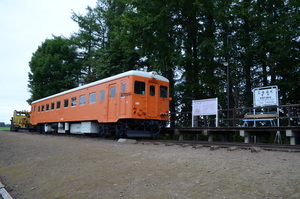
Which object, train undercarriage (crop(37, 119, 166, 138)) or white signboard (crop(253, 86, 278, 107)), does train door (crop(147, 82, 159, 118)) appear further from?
white signboard (crop(253, 86, 278, 107))

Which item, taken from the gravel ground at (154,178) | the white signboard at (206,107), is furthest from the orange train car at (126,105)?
the gravel ground at (154,178)

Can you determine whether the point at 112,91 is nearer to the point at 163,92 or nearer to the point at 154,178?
the point at 163,92

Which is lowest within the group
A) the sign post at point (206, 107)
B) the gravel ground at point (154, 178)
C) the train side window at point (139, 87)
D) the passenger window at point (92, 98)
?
the gravel ground at point (154, 178)

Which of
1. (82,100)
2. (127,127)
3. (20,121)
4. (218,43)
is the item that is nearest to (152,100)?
(127,127)

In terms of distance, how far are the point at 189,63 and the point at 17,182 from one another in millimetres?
14063

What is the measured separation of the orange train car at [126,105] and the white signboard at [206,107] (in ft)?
5.16

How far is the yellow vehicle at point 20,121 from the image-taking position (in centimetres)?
2977

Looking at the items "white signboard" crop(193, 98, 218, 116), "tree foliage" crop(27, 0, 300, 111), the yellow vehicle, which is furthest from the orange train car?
the yellow vehicle

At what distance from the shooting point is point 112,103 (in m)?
13.3

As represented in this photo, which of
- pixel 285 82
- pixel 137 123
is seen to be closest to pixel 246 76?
pixel 285 82

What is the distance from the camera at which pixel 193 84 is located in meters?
17.3

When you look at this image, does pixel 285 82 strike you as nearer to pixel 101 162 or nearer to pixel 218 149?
pixel 218 149

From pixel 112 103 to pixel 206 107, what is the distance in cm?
492

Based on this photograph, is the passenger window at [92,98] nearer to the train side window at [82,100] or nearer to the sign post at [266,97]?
the train side window at [82,100]
